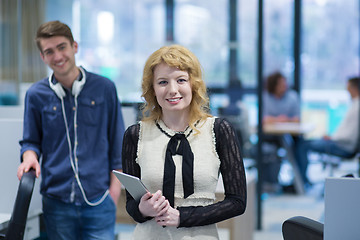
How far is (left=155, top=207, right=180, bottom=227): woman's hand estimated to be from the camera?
5.19 feet

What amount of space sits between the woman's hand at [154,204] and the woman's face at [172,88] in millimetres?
285

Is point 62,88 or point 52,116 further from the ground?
point 62,88

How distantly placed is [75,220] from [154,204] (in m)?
0.90

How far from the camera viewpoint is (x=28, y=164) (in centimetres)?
218

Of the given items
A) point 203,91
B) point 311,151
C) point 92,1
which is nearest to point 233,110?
point 311,151

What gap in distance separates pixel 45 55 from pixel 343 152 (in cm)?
461

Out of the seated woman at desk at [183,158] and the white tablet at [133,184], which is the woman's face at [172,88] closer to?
the seated woman at desk at [183,158]

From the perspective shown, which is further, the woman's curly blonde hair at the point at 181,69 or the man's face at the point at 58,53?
the man's face at the point at 58,53

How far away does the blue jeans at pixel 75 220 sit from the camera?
2322 millimetres

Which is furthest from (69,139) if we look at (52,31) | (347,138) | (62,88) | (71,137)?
(347,138)

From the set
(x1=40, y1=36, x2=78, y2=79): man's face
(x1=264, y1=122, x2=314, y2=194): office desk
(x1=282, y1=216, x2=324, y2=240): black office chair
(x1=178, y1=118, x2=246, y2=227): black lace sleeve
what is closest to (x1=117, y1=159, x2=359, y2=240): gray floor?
(x1=264, y1=122, x2=314, y2=194): office desk

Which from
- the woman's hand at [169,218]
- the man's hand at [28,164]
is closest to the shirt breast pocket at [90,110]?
the man's hand at [28,164]

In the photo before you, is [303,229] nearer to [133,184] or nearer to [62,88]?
[133,184]

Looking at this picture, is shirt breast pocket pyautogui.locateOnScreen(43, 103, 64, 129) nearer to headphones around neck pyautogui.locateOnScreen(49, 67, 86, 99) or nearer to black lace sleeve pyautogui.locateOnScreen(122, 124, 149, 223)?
headphones around neck pyautogui.locateOnScreen(49, 67, 86, 99)
